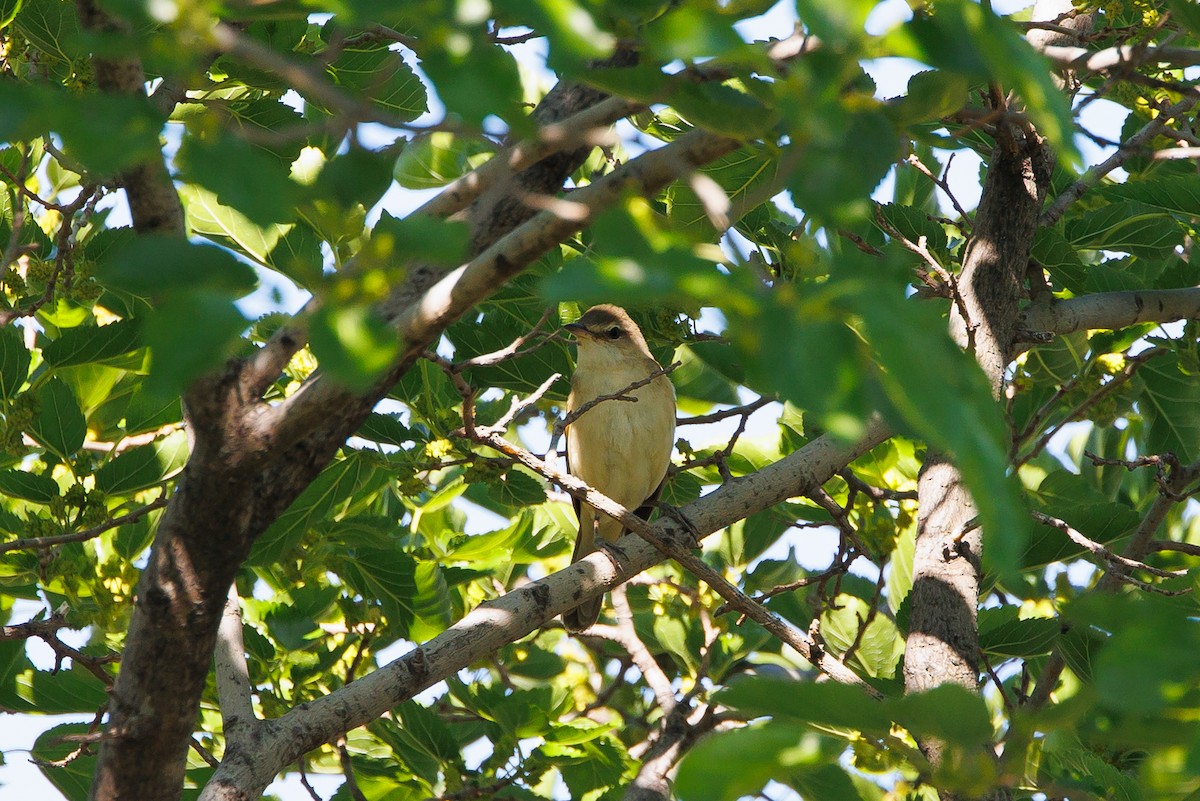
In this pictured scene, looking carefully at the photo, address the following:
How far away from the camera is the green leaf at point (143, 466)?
4.21 meters

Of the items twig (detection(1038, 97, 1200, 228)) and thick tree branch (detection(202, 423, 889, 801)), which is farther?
twig (detection(1038, 97, 1200, 228))

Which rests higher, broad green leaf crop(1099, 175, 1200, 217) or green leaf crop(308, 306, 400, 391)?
broad green leaf crop(1099, 175, 1200, 217)

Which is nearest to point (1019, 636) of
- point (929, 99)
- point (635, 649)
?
point (635, 649)

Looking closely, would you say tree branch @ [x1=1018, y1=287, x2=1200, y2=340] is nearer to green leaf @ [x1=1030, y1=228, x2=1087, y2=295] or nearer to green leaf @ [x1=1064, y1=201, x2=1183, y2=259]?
green leaf @ [x1=1030, y1=228, x2=1087, y2=295]

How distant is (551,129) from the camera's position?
1.76m

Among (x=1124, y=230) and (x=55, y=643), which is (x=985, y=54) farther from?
(x=1124, y=230)

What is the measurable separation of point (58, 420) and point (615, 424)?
309 centimetres

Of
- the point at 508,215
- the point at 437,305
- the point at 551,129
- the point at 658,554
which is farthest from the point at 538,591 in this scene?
the point at 551,129

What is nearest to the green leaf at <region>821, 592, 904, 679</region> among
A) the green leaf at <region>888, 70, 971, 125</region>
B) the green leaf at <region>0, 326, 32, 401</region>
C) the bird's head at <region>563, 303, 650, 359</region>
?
the bird's head at <region>563, 303, 650, 359</region>

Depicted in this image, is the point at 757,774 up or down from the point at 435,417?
down

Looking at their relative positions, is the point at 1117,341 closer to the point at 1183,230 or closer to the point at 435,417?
the point at 1183,230

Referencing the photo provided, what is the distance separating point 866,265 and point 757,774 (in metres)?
0.57

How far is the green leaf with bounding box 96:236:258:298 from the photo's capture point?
4.41ft

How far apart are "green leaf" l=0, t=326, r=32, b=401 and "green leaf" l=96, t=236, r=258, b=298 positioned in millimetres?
3178
